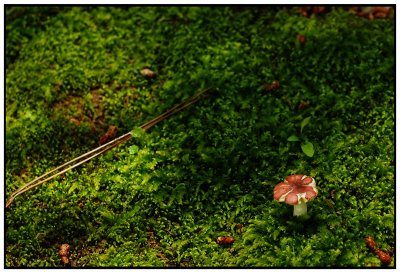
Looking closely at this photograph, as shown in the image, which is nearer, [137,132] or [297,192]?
[297,192]

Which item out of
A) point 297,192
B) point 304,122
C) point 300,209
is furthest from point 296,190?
point 304,122

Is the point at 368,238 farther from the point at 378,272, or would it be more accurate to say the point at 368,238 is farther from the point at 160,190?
the point at 160,190

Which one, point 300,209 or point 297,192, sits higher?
point 297,192

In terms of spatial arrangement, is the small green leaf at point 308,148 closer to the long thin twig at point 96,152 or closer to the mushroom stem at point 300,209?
the mushroom stem at point 300,209

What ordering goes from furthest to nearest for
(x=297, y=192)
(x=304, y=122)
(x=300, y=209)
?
1. (x=304, y=122)
2. (x=300, y=209)
3. (x=297, y=192)

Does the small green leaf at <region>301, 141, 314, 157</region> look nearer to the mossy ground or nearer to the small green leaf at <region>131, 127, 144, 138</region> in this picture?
the mossy ground

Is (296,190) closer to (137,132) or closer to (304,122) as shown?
(304,122)

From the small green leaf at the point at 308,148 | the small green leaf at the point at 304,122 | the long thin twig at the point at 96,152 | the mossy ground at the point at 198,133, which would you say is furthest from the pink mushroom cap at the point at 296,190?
the long thin twig at the point at 96,152
